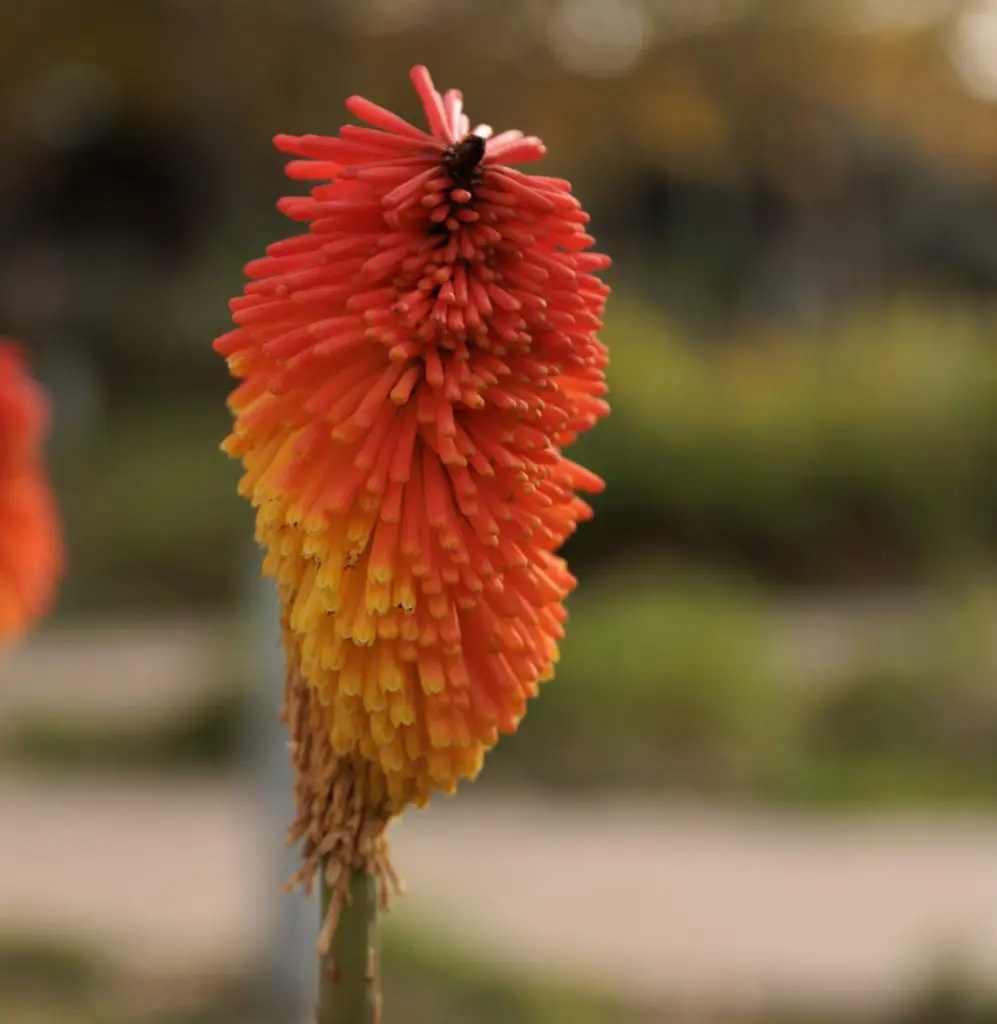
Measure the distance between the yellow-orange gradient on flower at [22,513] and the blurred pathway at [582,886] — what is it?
2822 millimetres

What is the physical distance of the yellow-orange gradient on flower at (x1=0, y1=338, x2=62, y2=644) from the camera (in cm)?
184

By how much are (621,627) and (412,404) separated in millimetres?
7011

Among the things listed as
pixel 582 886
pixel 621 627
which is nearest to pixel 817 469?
pixel 621 627

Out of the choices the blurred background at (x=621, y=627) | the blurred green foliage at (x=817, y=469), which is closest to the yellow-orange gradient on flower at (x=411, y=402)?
the blurred background at (x=621, y=627)

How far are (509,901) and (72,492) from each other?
271 inches

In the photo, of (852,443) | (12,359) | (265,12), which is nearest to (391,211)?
(12,359)

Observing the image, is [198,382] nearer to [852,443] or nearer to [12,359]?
[852,443]

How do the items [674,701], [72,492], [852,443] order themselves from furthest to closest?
[72,492] → [852,443] → [674,701]

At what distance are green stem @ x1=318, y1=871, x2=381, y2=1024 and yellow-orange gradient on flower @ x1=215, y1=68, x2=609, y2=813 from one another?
0.37 ft

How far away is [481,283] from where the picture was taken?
977mm

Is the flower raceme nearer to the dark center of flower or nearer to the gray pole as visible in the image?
the dark center of flower

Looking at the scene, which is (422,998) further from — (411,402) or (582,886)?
(411,402)

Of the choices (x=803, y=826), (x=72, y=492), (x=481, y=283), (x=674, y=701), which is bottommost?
(x=481, y=283)


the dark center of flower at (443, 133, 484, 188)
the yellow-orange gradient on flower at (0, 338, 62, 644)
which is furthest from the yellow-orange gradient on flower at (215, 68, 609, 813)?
the yellow-orange gradient on flower at (0, 338, 62, 644)
